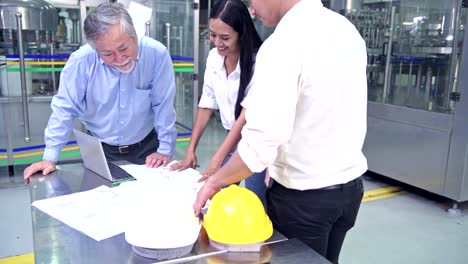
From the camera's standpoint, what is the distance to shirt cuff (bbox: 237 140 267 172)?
1.06m

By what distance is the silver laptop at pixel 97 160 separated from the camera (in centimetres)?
156

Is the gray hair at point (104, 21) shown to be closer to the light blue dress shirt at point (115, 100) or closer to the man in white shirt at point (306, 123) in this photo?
the light blue dress shirt at point (115, 100)

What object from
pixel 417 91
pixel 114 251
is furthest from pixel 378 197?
pixel 114 251

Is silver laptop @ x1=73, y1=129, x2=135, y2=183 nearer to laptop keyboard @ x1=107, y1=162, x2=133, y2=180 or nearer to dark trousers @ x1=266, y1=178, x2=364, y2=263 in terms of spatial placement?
laptop keyboard @ x1=107, y1=162, x2=133, y2=180

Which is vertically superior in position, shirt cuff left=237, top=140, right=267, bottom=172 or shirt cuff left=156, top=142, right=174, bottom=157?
shirt cuff left=237, top=140, right=267, bottom=172

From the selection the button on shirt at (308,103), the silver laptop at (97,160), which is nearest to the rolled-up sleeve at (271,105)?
the button on shirt at (308,103)

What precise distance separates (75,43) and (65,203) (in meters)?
3.06

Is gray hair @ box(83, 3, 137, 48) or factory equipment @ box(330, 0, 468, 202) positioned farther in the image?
factory equipment @ box(330, 0, 468, 202)

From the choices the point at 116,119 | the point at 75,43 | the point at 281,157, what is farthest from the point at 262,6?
the point at 75,43

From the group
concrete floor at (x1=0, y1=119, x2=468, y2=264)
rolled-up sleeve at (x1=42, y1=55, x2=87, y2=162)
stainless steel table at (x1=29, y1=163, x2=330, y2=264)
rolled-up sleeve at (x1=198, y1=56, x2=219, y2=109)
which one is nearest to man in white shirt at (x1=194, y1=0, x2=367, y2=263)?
stainless steel table at (x1=29, y1=163, x2=330, y2=264)

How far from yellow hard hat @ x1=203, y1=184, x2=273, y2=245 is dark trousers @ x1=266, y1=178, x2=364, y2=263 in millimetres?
131

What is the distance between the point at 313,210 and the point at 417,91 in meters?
2.94

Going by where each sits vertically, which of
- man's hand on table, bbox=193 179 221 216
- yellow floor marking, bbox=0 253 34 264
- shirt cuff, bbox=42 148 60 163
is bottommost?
yellow floor marking, bbox=0 253 34 264

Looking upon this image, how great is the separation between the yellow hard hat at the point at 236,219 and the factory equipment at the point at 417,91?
2.64m
